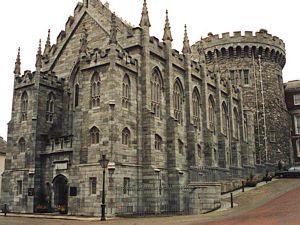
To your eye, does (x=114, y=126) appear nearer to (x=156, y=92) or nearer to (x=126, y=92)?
(x=126, y=92)

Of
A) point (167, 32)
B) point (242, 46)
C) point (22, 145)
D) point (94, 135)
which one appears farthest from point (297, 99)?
point (22, 145)

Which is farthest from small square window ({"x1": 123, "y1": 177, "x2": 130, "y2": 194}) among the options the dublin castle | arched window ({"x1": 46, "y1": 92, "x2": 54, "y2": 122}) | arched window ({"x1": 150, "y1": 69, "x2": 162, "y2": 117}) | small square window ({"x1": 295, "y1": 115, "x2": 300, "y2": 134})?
small square window ({"x1": 295, "y1": 115, "x2": 300, "y2": 134})

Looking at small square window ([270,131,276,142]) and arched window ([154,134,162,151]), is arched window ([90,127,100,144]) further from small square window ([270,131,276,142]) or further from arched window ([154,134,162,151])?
small square window ([270,131,276,142])

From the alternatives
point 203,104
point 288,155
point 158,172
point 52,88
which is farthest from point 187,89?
point 288,155

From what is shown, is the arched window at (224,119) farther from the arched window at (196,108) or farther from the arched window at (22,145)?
the arched window at (22,145)

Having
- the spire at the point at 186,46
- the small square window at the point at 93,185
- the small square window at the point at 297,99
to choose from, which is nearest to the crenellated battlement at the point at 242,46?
the small square window at the point at 297,99

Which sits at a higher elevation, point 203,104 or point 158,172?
point 203,104

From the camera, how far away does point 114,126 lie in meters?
24.9

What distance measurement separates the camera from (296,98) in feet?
185

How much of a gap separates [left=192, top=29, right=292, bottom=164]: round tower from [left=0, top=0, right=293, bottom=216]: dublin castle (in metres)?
9.97

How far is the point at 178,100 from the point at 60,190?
13.1 meters

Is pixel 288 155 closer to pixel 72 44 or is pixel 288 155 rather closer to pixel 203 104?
pixel 203 104

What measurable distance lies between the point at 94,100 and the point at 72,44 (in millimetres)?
10119

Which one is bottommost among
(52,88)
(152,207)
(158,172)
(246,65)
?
(152,207)
